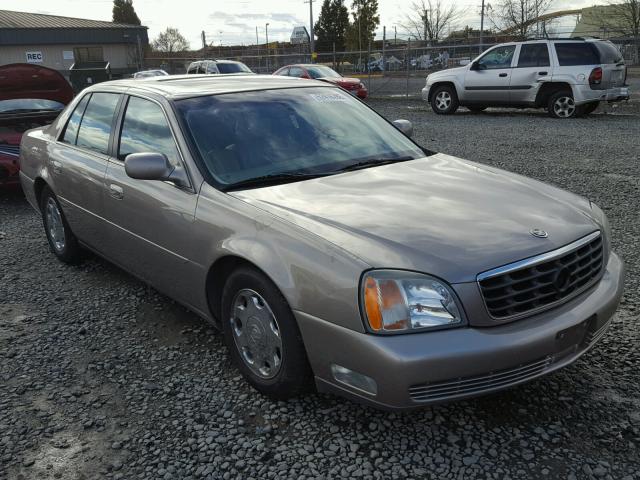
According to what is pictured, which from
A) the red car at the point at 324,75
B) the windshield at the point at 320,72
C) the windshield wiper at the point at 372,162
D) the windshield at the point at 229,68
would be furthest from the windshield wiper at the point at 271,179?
the windshield at the point at 229,68

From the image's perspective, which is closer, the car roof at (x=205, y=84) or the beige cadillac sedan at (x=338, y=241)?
the beige cadillac sedan at (x=338, y=241)

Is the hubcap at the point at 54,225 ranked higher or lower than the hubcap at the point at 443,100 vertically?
lower

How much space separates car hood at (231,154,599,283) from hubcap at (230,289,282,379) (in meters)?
0.47

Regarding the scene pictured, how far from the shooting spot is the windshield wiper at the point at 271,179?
317 cm

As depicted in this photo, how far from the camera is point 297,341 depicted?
106 inches

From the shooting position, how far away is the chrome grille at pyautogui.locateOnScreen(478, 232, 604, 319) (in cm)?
243

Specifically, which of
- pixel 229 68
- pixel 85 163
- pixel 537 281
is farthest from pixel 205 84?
pixel 229 68

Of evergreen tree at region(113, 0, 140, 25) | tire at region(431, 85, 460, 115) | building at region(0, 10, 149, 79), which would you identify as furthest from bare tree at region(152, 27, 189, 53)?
tire at region(431, 85, 460, 115)

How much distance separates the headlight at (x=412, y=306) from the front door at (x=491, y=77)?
13264 mm

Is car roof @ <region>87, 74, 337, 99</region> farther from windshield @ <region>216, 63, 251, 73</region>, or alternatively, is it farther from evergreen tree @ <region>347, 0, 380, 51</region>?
evergreen tree @ <region>347, 0, 380, 51</region>

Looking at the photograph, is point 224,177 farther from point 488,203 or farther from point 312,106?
point 488,203

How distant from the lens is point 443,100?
15.9 m

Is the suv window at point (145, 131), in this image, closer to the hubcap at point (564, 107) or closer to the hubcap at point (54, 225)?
the hubcap at point (54, 225)

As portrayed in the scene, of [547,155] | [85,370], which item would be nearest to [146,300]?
[85,370]
